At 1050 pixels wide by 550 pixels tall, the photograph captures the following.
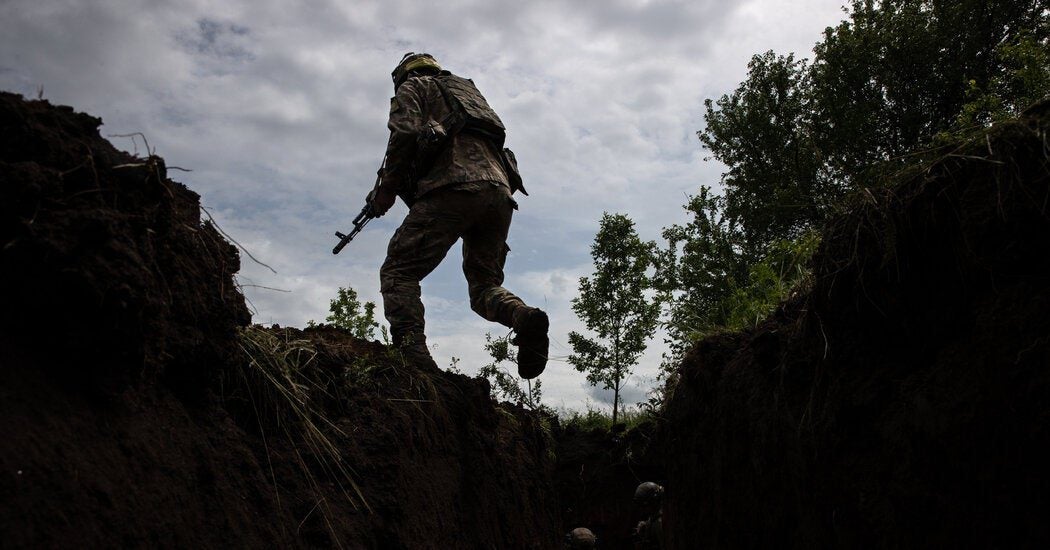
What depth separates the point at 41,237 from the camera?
1.91 m

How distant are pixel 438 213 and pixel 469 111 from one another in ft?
2.80

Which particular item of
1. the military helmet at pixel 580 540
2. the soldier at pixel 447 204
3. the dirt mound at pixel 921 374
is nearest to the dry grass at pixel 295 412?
the soldier at pixel 447 204

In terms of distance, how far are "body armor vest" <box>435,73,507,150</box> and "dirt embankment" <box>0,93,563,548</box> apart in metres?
2.22

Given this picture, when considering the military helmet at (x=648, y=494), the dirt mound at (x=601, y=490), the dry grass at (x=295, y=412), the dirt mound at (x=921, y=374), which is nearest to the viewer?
the dirt mound at (x=921, y=374)

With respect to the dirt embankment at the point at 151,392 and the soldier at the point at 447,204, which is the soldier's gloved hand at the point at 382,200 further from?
the dirt embankment at the point at 151,392

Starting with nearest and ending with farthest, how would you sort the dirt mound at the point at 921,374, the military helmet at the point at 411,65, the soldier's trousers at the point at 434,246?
the dirt mound at the point at 921,374
the soldier's trousers at the point at 434,246
the military helmet at the point at 411,65

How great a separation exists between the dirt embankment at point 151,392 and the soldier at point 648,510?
4058mm

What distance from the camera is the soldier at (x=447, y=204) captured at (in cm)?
511

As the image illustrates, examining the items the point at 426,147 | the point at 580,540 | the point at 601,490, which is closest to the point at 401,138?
the point at 426,147

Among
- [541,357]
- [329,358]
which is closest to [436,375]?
[541,357]

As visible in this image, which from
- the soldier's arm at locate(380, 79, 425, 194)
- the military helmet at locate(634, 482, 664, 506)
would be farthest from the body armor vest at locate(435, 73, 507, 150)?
the military helmet at locate(634, 482, 664, 506)

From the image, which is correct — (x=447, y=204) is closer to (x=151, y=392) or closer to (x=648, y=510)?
(x=151, y=392)

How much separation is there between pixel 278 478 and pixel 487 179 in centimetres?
299

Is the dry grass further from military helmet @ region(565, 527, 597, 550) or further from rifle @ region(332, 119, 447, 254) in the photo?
military helmet @ region(565, 527, 597, 550)
